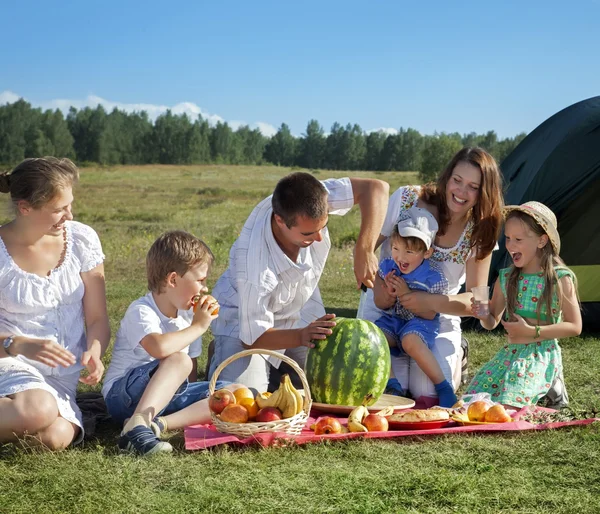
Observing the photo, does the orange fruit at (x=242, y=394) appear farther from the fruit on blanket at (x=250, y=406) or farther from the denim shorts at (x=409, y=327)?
the denim shorts at (x=409, y=327)

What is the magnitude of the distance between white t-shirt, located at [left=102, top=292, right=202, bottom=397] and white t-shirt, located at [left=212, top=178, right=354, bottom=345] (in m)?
0.42

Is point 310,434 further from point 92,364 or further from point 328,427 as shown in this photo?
point 92,364

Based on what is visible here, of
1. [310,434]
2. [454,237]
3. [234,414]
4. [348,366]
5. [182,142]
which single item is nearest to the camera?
[234,414]

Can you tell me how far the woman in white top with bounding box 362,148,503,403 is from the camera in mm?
5578

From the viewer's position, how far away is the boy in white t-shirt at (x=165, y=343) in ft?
14.9

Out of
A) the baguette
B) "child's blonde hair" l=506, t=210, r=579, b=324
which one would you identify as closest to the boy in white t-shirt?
the baguette

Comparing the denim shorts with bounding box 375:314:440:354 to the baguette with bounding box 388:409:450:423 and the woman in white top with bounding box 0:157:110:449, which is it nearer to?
the baguette with bounding box 388:409:450:423

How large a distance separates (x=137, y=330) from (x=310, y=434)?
3.93 feet

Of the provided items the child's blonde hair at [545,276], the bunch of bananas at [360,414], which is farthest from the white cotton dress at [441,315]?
the bunch of bananas at [360,414]

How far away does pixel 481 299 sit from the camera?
5.26m

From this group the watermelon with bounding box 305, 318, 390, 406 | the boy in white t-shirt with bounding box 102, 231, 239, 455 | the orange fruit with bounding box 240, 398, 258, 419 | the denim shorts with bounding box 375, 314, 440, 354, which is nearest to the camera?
the orange fruit with bounding box 240, 398, 258, 419

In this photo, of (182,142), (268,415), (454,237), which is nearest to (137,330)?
(268,415)

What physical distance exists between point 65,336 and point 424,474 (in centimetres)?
224

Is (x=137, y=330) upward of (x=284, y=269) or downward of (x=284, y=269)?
downward
